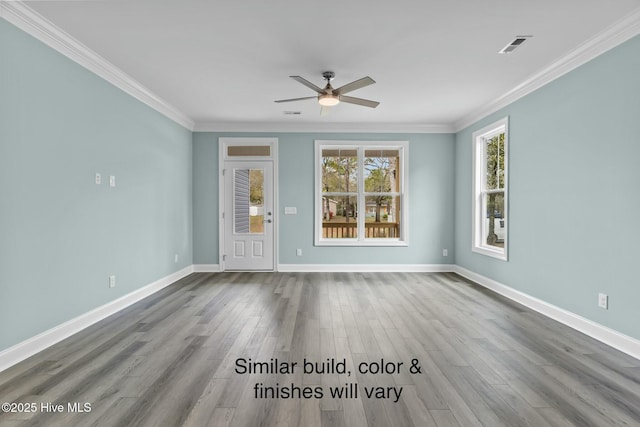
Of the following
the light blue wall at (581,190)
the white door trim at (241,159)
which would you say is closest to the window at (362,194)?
the white door trim at (241,159)

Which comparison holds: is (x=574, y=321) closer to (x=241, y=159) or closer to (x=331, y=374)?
(x=331, y=374)

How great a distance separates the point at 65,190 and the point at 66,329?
1.26 meters

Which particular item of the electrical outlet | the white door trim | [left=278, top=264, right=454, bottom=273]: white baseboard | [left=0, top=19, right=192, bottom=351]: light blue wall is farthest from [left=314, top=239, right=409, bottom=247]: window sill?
the electrical outlet

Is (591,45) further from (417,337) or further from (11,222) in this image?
(11,222)

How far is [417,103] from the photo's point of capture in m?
4.99

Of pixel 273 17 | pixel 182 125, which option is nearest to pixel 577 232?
pixel 273 17

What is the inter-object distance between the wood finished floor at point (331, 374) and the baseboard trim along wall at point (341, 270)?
0.10 meters

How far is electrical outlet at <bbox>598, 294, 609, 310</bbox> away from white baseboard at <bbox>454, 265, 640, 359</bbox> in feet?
0.59

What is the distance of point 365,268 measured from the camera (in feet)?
20.6

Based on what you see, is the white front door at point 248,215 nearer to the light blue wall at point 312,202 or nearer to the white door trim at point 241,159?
the white door trim at point 241,159

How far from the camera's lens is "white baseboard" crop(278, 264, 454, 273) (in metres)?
6.27

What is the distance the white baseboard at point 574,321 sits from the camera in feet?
9.10


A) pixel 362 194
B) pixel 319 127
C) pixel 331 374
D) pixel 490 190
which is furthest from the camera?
pixel 362 194

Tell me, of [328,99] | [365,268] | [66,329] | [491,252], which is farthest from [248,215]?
[491,252]
